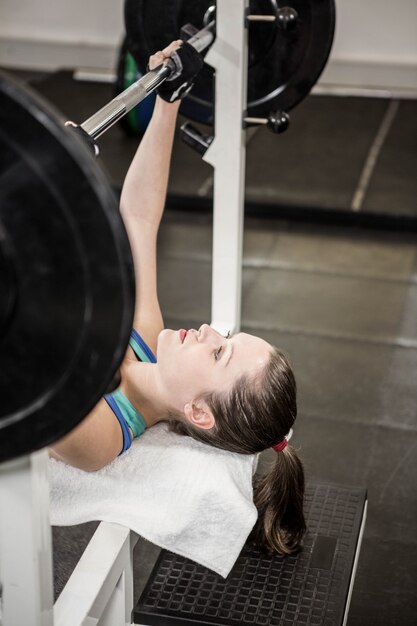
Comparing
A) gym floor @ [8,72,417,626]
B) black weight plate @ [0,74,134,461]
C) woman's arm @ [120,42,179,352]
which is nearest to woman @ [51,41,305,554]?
woman's arm @ [120,42,179,352]

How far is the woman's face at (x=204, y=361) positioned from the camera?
1685 millimetres

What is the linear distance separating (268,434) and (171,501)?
0.21m

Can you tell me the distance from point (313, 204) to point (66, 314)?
339 centimetres

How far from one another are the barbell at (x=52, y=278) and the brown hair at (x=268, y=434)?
0.69 meters

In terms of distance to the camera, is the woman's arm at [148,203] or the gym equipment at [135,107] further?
the gym equipment at [135,107]

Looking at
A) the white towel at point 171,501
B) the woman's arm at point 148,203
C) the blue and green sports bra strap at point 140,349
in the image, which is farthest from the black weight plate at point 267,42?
the white towel at point 171,501

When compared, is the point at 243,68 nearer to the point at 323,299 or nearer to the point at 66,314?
the point at 66,314

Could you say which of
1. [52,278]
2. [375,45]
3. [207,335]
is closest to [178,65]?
[207,335]

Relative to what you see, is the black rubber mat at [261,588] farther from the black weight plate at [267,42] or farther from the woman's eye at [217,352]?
the black weight plate at [267,42]

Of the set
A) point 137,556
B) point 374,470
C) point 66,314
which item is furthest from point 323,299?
point 66,314

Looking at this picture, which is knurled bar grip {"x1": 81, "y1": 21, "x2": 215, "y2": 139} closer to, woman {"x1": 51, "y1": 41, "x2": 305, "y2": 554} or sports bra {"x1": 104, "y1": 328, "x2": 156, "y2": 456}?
woman {"x1": 51, "y1": 41, "x2": 305, "y2": 554}

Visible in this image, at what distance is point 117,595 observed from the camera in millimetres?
1678

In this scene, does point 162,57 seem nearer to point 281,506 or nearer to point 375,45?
point 281,506

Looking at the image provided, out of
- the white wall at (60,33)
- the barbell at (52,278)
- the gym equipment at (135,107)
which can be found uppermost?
the barbell at (52,278)
